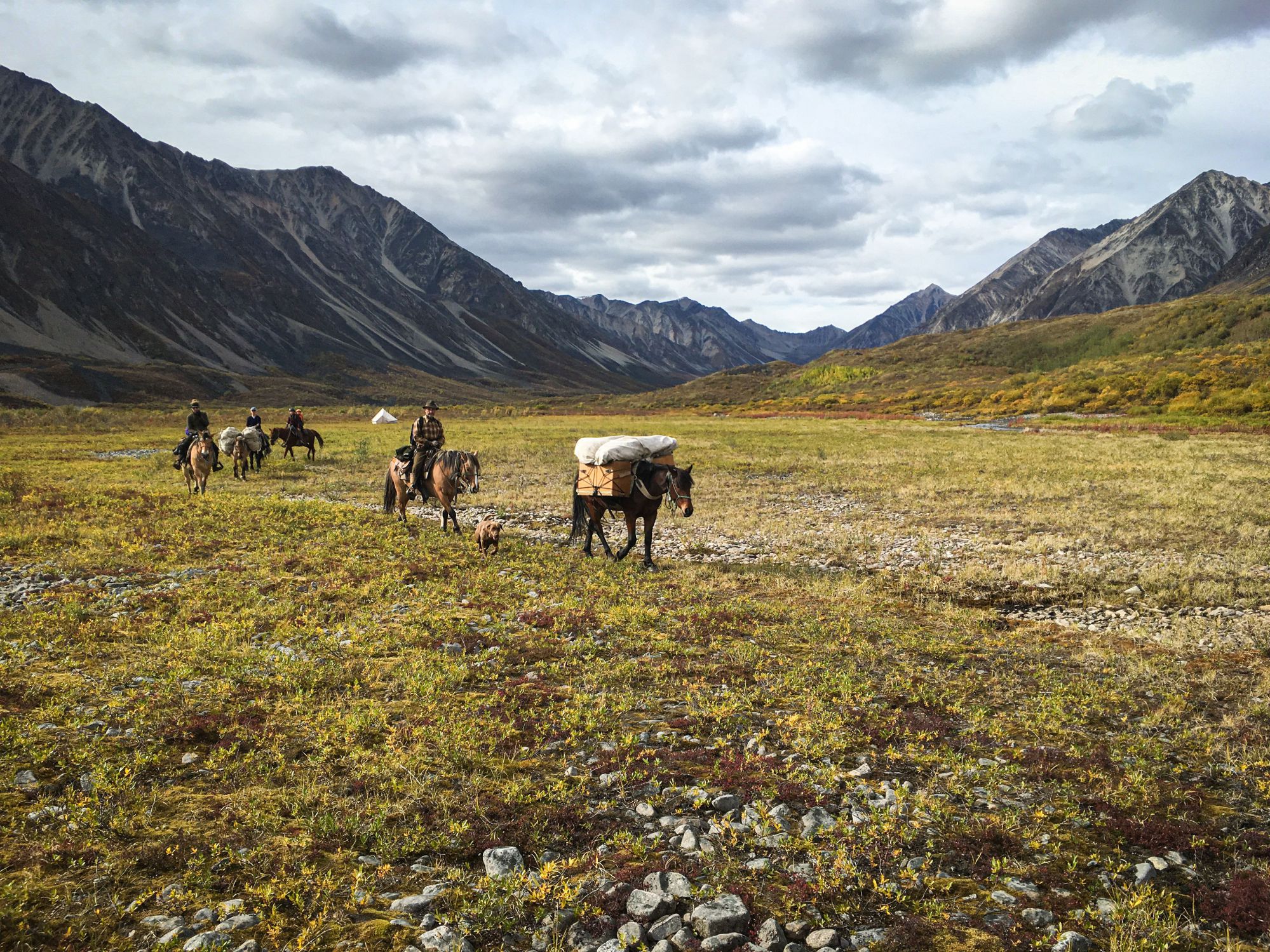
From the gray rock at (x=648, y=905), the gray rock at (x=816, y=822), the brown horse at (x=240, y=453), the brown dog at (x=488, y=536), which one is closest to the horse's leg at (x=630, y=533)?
the brown dog at (x=488, y=536)

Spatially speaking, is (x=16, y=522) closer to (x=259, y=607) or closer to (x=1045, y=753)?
(x=259, y=607)

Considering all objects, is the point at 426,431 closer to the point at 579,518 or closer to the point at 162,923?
the point at 579,518

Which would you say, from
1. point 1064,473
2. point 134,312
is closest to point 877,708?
point 1064,473

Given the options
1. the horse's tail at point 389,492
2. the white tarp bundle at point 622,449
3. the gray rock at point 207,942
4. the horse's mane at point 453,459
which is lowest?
the gray rock at point 207,942

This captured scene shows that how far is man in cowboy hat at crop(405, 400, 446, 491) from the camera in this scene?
20.4 meters

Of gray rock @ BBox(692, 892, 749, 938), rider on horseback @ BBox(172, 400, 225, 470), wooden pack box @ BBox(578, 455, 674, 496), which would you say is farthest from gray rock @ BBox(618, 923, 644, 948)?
rider on horseback @ BBox(172, 400, 225, 470)

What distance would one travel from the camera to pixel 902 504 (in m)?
25.2

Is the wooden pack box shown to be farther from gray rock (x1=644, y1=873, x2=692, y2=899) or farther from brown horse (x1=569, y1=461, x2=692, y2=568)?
gray rock (x1=644, y1=873, x2=692, y2=899)

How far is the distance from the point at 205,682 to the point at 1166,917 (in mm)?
10361

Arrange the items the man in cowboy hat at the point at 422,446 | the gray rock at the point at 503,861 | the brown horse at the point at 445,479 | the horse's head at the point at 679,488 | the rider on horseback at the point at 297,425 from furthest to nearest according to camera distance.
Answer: the rider on horseback at the point at 297,425
the man in cowboy hat at the point at 422,446
the brown horse at the point at 445,479
the horse's head at the point at 679,488
the gray rock at the point at 503,861

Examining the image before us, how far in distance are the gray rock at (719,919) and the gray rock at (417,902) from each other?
195 cm

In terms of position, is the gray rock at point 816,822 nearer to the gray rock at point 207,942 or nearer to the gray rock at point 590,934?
the gray rock at point 590,934

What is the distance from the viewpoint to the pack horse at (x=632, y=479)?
53.7 ft

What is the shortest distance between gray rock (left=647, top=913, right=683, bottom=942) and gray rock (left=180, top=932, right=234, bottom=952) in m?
2.88
